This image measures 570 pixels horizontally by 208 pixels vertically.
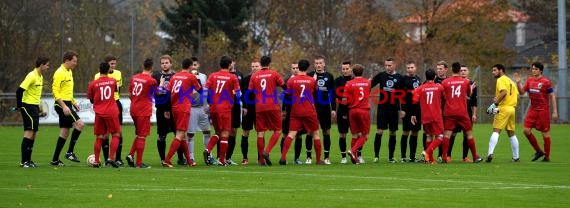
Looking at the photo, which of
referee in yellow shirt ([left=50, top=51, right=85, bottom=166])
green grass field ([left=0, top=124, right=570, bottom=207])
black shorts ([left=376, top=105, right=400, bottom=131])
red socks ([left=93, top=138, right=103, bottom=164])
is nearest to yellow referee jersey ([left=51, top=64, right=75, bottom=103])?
referee in yellow shirt ([left=50, top=51, right=85, bottom=166])

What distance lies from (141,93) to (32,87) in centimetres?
193

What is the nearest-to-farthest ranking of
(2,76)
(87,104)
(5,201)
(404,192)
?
(5,201) < (404,192) < (87,104) < (2,76)

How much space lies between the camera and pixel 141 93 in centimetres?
1923

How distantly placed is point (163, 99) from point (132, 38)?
2534 cm

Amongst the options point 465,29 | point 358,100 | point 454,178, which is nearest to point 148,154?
point 358,100

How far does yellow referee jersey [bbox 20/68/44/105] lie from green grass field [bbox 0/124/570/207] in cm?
117

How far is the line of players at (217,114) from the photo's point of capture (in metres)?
19.2

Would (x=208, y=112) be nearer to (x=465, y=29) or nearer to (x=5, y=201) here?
(x=5, y=201)

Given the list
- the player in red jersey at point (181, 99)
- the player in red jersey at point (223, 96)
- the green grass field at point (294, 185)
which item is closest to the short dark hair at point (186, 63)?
the player in red jersey at point (181, 99)

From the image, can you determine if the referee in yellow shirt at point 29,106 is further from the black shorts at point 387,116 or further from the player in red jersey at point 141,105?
the black shorts at point 387,116

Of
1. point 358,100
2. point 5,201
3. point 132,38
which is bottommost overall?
point 5,201

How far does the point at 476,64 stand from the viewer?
6041cm

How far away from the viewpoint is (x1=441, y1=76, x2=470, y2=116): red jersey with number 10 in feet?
69.5

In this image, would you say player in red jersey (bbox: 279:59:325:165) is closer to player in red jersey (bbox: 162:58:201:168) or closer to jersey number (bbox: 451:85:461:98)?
player in red jersey (bbox: 162:58:201:168)
